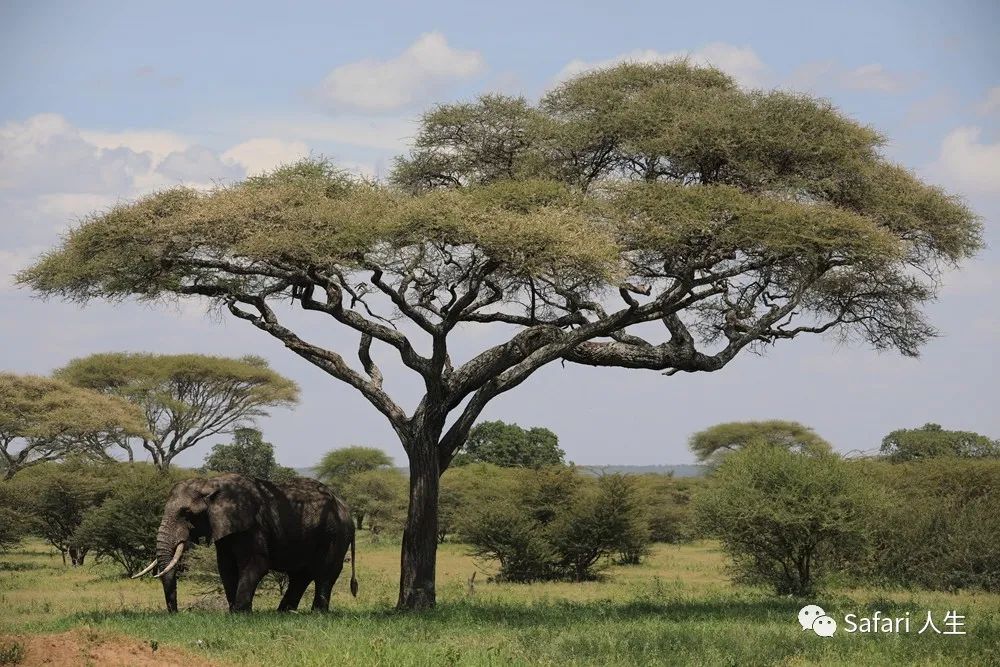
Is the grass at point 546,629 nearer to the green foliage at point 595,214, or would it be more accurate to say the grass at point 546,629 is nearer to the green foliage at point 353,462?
the green foliage at point 595,214

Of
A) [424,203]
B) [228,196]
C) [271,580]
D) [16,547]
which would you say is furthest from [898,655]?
[16,547]

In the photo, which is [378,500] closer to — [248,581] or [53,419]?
[53,419]

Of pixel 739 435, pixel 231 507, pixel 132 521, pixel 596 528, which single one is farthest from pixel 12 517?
pixel 739 435

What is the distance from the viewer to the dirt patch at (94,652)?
37.1ft

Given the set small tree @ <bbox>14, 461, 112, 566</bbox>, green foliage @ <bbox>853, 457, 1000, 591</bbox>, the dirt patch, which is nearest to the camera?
the dirt patch

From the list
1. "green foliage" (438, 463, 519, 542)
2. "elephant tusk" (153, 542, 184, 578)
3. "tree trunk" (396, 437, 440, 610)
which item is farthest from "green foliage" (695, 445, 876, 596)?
"green foliage" (438, 463, 519, 542)

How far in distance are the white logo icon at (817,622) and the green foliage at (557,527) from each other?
11.8 m

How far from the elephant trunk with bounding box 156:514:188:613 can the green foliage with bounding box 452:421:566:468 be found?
182 feet

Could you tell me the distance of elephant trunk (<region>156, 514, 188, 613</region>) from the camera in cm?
1695

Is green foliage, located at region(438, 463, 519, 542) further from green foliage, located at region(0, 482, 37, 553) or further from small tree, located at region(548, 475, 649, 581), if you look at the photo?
green foliage, located at region(0, 482, 37, 553)

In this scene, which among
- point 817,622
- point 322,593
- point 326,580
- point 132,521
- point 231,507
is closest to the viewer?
point 817,622

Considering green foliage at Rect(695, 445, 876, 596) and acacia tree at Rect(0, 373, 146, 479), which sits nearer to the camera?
green foliage at Rect(695, 445, 876, 596)

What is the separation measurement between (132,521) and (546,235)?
15.7 m

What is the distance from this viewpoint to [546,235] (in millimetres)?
17188
